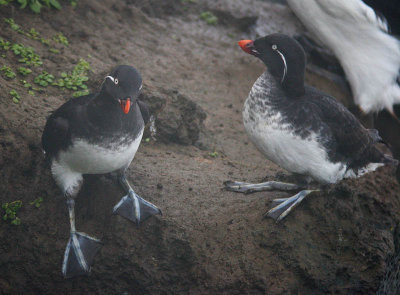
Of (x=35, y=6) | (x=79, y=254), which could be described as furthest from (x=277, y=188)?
(x=35, y=6)

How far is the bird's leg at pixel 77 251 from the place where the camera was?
142 inches

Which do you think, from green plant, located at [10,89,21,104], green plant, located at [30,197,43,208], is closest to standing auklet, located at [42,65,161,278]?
green plant, located at [30,197,43,208]

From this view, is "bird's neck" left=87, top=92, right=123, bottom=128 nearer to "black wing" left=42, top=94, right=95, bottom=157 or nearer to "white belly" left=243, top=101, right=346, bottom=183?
"black wing" left=42, top=94, right=95, bottom=157

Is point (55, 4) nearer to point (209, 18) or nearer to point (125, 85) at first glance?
point (209, 18)

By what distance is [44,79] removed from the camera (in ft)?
16.2

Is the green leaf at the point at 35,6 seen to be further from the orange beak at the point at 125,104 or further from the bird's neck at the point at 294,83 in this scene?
the bird's neck at the point at 294,83

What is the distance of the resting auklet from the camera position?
4676mm

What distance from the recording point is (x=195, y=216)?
12.9ft

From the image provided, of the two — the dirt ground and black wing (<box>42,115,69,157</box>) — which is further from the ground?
black wing (<box>42,115,69,157</box>)

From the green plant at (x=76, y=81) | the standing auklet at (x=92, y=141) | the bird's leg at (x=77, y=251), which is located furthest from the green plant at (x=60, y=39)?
the bird's leg at (x=77, y=251)

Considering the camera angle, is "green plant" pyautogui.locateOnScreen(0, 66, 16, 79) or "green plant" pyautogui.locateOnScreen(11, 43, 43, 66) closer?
"green plant" pyautogui.locateOnScreen(0, 66, 16, 79)

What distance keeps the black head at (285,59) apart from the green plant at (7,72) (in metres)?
2.51

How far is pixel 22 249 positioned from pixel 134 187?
1.10m

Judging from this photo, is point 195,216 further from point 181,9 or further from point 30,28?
point 181,9
